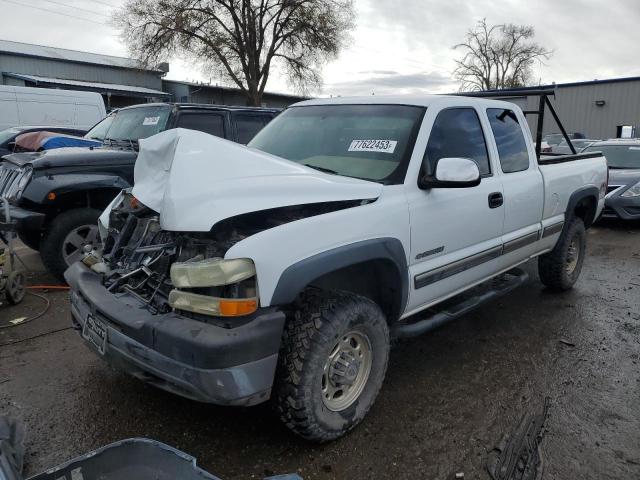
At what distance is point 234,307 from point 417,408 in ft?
4.92

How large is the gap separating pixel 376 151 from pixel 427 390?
1.59 m

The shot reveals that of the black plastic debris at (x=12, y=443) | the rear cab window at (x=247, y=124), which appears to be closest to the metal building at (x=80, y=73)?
the rear cab window at (x=247, y=124)

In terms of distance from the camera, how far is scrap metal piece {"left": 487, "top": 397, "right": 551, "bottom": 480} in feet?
8.40

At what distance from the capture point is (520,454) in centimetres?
270

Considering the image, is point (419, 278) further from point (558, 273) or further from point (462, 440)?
point (558, 273)

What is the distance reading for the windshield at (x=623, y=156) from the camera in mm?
9837

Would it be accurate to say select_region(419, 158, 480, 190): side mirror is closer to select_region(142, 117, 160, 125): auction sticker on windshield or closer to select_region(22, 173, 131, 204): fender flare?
select_region(22, 173, 131, 204): fender flare

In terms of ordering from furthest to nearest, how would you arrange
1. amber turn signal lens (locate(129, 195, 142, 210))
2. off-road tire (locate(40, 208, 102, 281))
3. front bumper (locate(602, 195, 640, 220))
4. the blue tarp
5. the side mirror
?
1. front bumper (locate(602, 195, 640, 220))
2. the blue tarp
3. off-road tire (locate(40, 208, 102, 281))
4. amber turn signal lens (locate(129, 195, 142, 210))
5. the side mirror

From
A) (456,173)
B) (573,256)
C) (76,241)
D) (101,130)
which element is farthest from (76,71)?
(456,173)

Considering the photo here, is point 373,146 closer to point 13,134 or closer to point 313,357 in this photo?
point 313,357

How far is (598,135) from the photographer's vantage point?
1240 inches

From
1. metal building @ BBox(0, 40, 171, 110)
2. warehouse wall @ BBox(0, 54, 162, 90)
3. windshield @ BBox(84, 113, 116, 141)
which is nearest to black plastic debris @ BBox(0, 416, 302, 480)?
windshield @ BBox(84, 113, 116, 141)

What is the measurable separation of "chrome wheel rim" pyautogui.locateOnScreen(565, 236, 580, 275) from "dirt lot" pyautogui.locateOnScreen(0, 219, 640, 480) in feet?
2.57

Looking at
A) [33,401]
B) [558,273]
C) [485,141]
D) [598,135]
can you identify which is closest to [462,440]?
[485,141]
